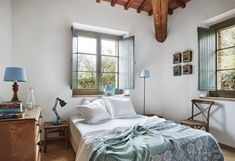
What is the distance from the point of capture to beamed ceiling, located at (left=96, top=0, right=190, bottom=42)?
343cm

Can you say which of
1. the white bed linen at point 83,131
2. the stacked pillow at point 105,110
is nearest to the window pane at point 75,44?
the stacked pillow at point 105,110

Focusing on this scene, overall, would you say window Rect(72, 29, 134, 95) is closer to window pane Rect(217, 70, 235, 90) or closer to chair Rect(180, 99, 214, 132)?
chair Rect(180, 99, 214, 132)

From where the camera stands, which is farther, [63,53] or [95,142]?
[63,53]

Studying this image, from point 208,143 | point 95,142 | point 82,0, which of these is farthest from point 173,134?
point 82,0

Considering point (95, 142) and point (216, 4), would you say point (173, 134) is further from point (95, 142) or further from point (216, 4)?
point (216, 4)

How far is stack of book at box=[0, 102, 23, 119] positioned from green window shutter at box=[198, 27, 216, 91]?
3.27m

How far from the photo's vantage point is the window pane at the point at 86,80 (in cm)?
364

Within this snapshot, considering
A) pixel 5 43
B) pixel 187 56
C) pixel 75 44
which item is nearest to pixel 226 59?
pixel 187 56

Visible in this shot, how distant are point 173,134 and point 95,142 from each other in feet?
3.13

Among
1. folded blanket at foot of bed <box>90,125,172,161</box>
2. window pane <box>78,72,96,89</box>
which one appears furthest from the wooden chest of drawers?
window pane <box>78,72,96,89</box>

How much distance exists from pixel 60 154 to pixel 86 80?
164 cm

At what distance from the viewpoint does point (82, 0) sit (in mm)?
3484

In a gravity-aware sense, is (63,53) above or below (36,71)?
above

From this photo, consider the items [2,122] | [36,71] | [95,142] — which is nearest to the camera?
[2,122]
